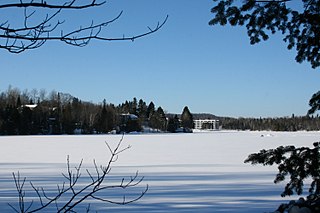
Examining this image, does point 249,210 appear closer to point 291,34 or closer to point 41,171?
point 291,34

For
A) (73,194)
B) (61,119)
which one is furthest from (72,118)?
(73,194)

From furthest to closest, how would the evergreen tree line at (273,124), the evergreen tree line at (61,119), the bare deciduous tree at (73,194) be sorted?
the evergreen tree line at (273,124) < the evergreen tree line at (61,119) < the bare deciduous tree at (73,194)

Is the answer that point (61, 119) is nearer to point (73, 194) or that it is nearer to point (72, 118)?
point (72, 118)

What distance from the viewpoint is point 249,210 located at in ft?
19.8

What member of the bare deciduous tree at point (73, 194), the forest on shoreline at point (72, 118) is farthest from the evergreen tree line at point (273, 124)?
the bare deciduous tree at point (73, 194)

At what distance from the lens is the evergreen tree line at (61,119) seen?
57.4 meters

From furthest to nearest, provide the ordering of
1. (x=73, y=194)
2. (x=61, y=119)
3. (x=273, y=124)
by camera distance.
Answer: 1. (x=273, y=124)
2. (x=61, y=119)
3. (x=73, y=194)

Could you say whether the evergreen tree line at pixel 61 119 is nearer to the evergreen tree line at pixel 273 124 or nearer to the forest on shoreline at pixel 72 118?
the forest on shoreline at pixel 72 118

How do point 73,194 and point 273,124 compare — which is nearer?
point 73,194

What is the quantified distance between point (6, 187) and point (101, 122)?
59820mm

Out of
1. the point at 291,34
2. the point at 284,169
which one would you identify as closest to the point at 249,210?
the point at 284,169

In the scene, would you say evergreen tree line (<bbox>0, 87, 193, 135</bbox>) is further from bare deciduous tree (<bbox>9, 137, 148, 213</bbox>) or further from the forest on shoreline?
bare deciduous tree (<bbox>9, 137, 148, 213</bbox>)

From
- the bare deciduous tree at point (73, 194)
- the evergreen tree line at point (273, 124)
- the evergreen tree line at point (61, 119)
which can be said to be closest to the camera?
the bare deciduous tree at point (73, 194)

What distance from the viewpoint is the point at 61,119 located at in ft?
214
